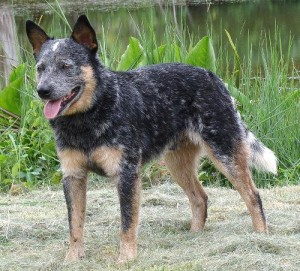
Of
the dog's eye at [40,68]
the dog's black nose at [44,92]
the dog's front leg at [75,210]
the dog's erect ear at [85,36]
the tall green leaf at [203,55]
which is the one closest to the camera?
the dog's black nose at [44,92]

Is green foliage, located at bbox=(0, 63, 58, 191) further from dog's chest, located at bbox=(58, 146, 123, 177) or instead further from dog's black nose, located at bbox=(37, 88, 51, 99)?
dog's black nose, located at bbox=(37, 88, 51, 99)

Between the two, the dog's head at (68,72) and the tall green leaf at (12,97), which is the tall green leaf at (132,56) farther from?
the dog's head at (68,72)

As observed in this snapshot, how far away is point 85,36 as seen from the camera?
520 centimetres

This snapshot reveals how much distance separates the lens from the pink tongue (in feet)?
16.1

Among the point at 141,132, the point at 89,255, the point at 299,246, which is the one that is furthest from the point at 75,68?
the point at 299,246

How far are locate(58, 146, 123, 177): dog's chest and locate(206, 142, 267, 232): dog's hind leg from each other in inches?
33.5

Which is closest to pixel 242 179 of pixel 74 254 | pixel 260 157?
pixel 260 157

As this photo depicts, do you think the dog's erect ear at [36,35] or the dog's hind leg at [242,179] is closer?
the dog's erect ear at [36,35]

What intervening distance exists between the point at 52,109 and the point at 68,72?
10.3 inches

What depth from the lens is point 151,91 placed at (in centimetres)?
556

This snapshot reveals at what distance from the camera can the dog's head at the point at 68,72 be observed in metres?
4.92

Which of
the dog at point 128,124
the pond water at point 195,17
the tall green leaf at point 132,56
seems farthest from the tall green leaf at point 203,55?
the pond water at point 195,17

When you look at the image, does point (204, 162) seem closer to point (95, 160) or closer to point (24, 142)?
point (24, 142)

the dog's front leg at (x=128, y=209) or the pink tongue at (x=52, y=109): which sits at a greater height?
the pink tongue at (x=52, y=109)
